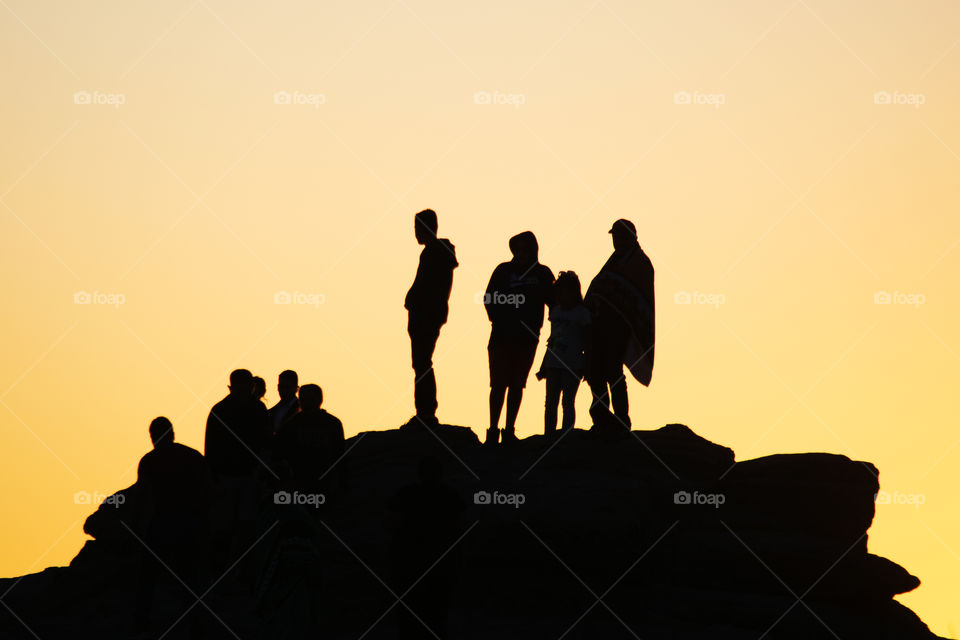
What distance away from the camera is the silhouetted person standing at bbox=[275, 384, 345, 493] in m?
12.0

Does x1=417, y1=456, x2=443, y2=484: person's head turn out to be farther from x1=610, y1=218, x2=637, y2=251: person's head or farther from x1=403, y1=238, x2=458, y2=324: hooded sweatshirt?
x1=610, y1=218, x2=637, y2=251: person's head

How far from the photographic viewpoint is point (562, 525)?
49.3 ft

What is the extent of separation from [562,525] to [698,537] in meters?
2.93

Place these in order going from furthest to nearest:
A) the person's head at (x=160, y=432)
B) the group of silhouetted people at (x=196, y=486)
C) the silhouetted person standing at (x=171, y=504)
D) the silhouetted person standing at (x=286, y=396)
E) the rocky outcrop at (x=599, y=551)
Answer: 1. the silhouetted person standing at (x=286, y=396)
2. the rocky outcrop at (x=599, y=551)
3. the person's head at (x=160, y=432)
4. the silhouetted person standing at (x=171, y=504)
5. the group of silhouetted people at (x=196, y=486)

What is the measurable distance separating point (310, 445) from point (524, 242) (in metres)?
5.39

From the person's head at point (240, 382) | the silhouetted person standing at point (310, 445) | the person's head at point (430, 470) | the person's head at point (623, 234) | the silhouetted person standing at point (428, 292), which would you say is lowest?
the person's head at point (430, 470)

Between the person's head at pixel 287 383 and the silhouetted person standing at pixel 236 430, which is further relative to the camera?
the person's head at pixel 287 383

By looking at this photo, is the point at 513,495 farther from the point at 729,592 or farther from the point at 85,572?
the point at 85,572

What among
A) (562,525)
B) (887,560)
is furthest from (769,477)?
(562,525)

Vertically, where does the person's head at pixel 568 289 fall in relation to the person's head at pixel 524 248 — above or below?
below

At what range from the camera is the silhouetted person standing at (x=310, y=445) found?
39.5 ft

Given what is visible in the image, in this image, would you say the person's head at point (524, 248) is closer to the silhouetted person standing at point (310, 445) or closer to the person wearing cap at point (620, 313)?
the person wearing cap at point (620, 313)

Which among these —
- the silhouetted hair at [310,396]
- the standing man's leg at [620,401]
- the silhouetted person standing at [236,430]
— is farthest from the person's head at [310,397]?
the standing man's leg at [620,401]

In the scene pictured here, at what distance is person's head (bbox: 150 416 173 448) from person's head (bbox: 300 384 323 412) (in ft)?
4.38
